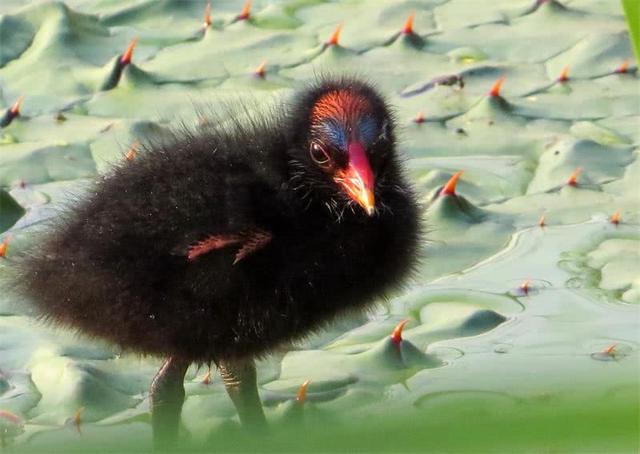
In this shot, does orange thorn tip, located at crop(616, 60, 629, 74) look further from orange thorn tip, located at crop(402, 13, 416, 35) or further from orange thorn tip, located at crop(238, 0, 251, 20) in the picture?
orange thorn tip, located at crop(238, 0, 251, 20)

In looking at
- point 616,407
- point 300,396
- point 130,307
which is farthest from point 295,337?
point 616,407

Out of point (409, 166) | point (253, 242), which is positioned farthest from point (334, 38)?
point (253, 242)

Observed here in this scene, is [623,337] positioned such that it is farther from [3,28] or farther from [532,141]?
[3,28]

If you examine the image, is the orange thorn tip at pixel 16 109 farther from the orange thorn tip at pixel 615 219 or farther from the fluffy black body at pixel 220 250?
the orange thorn tip at pixel 615 219

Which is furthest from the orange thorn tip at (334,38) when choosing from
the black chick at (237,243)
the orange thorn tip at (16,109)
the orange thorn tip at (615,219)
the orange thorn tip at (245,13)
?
the black chick at (237,243)

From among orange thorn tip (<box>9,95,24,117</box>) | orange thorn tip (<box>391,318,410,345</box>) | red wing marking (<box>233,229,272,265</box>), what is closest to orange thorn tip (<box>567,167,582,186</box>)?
orange thorn tip (<box>391,318,410,345</box>)

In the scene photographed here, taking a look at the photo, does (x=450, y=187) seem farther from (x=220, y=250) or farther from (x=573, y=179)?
(x=220, y=250)
